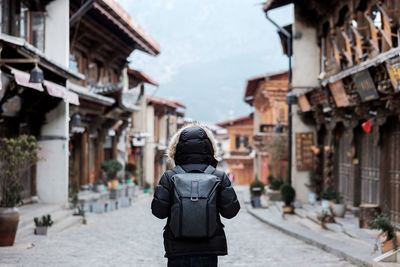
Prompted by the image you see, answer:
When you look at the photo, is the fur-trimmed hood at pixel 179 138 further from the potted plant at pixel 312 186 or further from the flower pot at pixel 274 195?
the flower pot at pixel 274 195

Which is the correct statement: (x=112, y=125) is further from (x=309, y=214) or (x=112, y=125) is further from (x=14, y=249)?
(x=14, y=249)

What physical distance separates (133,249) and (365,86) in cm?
604

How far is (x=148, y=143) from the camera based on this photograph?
37.7 meters

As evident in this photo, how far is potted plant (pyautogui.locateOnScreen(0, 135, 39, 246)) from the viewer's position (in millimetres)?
9266

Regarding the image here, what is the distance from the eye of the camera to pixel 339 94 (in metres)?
13.9

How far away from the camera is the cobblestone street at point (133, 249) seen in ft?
28.2

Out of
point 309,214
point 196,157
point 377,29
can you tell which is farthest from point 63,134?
point 196,157

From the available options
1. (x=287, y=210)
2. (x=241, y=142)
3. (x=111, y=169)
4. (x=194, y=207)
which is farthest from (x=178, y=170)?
(x=241, y=142)

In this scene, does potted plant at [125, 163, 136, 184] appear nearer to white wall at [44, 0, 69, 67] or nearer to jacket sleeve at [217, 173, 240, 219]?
white wall at [44, 0, 69, 67]

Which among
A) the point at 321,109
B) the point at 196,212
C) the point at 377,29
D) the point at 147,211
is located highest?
the point at 377,29

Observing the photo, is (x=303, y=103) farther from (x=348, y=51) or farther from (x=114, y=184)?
(x=114, y=184)

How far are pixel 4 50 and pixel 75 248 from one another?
170 inches

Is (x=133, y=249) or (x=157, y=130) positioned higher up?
(x=157, y=130)

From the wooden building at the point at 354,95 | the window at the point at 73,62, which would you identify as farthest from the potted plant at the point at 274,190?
the window at the point at 73,62
